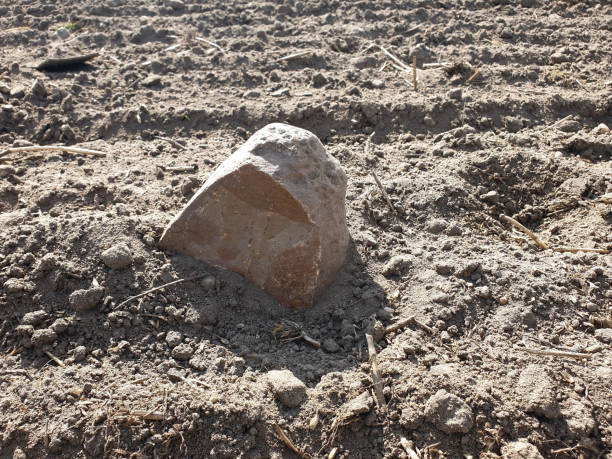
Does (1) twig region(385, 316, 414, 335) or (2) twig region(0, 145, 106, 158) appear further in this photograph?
(2) twig region(0, 145, 106, 158)

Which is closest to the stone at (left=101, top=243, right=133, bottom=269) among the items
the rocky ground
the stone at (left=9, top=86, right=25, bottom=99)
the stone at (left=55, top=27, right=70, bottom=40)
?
the rocky ground

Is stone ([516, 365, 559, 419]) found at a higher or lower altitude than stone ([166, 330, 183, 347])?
higher

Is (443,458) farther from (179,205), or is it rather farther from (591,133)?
(591,133)

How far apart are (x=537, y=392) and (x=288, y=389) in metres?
0.99


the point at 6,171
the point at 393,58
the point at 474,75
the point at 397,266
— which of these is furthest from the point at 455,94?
the point at 6,171

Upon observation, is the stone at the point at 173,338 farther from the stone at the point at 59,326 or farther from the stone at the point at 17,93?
the stone at the point at 17,93

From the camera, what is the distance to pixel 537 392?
2.41 meters

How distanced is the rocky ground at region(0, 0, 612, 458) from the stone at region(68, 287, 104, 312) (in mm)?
11

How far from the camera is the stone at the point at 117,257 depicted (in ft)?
9.43

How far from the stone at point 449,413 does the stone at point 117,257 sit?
1516 mm

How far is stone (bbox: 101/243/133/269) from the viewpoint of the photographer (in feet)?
9.43

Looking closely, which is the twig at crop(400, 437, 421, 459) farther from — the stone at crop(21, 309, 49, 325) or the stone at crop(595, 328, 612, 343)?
the stone at crop(21, 309, 49, 325)

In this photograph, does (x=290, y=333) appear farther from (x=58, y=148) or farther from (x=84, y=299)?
(x=58, y=148)

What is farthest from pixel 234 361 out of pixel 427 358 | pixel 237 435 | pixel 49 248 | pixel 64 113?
pixel 64 113
